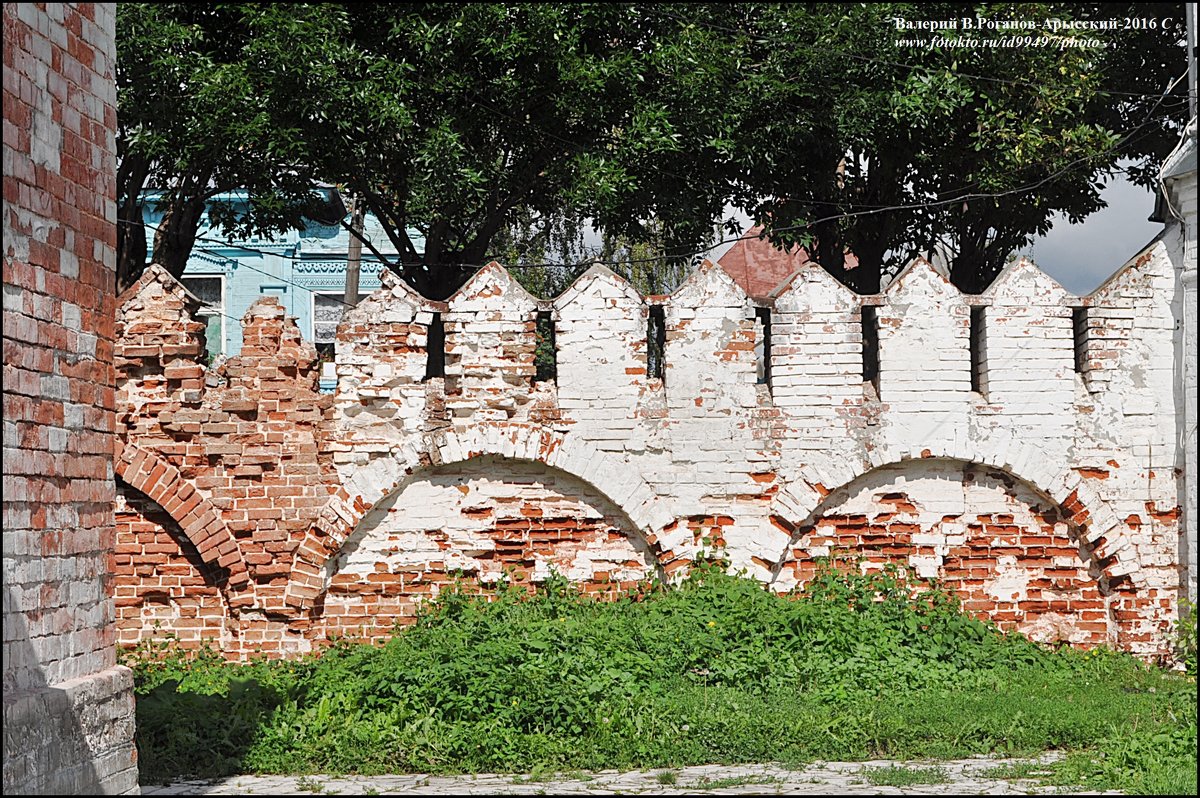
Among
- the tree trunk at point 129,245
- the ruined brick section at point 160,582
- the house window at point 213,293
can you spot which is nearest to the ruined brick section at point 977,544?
the ruined brick section at point 160,582

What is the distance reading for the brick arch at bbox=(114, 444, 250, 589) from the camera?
7938mm

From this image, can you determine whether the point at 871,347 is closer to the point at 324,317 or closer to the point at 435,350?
the point at 435,350

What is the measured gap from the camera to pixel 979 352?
28.0 feet

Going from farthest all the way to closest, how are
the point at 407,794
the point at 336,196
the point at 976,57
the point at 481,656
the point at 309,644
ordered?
the point at 336,196, the point at 976,57, the point at 309,644, the point at 481,656, the point at 407,794

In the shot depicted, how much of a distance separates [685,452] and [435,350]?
2.45 meters

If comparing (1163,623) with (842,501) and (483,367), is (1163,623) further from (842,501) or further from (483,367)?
(483,367)

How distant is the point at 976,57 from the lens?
9.59 meters

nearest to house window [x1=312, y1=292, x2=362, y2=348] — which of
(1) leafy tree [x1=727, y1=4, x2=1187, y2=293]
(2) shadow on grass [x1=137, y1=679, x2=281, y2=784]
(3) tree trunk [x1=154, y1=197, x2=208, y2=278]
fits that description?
(3) tree trunk [x1=154, y1=197, x2=208, y2=278]

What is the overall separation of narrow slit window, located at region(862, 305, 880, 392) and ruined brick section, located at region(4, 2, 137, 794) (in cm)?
505

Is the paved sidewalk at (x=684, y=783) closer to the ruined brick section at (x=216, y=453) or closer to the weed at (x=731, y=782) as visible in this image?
the weed at (x=731, y=782)

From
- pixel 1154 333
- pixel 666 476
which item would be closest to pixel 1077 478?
pixel 1154 333

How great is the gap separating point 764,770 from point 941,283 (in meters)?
3.82

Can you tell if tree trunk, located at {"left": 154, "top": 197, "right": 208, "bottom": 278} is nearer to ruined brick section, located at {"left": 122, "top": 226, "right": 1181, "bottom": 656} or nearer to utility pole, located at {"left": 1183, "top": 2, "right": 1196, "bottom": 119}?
ruined brick section, located at {"left": 122, "top": 226, "right": 1181, "bottom": 656}

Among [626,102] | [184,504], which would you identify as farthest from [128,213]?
[626,102]
